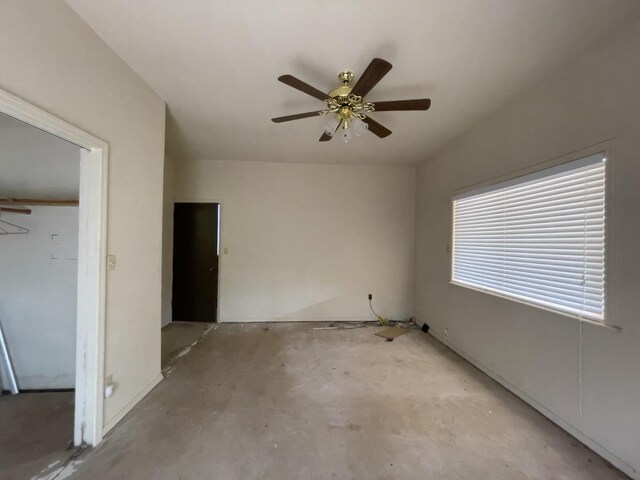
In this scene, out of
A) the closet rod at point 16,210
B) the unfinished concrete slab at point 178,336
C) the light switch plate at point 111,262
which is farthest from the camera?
the unfinished concrete slab at point 178,336

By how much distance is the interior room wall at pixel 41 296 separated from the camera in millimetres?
2205

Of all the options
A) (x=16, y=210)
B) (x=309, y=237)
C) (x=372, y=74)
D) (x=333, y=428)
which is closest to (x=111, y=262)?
(x=16, y=210)

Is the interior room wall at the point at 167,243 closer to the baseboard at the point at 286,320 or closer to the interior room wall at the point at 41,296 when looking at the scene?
the baseboard at the point at 286,320

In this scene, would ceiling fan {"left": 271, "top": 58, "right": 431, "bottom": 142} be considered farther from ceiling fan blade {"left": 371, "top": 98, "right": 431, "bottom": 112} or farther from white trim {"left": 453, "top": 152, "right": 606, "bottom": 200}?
white trim {"left": 453, "top": 152, "right": 606, "bottom": 200}

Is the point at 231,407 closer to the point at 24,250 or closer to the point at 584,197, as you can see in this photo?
the point at 24,250

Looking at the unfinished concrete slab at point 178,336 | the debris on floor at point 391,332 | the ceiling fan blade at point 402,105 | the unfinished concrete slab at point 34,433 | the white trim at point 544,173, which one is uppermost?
the ceiling fan blade at point 402,105

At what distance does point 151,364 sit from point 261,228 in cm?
236

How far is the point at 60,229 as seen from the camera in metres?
2.27

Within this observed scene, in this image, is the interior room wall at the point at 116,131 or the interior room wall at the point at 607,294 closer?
the interior room wall at the point at 116,131

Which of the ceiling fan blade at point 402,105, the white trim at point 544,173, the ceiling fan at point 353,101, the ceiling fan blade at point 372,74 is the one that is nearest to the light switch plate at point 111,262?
the ceiling fan at point 353,101

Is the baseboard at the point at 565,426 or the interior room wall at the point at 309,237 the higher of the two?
the interior room wall at the point at 309,237

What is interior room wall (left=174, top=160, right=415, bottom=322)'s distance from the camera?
4055 millimetres

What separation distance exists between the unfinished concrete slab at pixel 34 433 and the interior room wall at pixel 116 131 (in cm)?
29

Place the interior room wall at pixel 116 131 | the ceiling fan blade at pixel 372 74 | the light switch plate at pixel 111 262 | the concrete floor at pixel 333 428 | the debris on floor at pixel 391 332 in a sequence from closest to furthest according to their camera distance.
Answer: the interior room wall at pixel 116 131 → the ceiling fan blade at pixel 372 74 → the concrete floor at pixel 333 428 → the light switch plate at pixel 111 262 → the debris on floor at pixel 391 332
